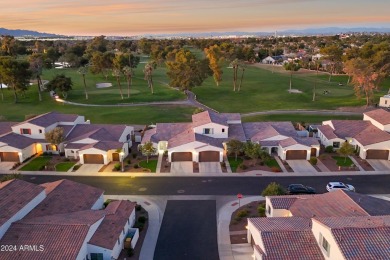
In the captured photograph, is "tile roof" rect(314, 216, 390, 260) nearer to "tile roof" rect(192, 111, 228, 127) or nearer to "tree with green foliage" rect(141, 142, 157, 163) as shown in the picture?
"tree with green foliage" rect(141, 142, 157, 163)

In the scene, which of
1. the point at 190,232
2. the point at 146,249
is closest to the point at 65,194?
the point at 146,249

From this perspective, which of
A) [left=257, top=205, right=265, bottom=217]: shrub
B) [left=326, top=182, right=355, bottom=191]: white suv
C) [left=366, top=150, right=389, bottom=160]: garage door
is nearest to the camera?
[left=257, top=205, right=265, bottom=217]: shrub

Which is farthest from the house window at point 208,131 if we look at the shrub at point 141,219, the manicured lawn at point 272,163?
the shrub at point 141,219

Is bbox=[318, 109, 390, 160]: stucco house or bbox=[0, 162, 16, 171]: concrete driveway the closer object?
bbox=[0, 162, 16, 171]: concrete driveway

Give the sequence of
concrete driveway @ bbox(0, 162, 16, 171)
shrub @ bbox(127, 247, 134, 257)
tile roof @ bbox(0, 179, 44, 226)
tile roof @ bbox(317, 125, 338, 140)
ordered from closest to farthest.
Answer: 1. tile roof @ bbox(0, 179, 44, 226)
2. shrub @ bbox(127, 247, 134, 257)
3. concrete driveway @ bbox(0, 162, 16, 171)
4. tile roof @ bbox(317, 125, 338, 140)

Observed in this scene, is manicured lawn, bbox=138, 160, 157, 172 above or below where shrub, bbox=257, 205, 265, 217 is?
below

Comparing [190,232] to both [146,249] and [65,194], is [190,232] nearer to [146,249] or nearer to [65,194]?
[146,249]

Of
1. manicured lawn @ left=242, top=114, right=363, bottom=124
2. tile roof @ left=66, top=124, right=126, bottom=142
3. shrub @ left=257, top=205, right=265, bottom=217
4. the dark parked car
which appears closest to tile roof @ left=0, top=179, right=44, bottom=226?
shrub @ left=257, top=205, right=265, bottom=217

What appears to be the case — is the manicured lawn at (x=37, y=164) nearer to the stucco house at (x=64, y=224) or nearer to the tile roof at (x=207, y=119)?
the stucco house at (x=64, y=224)
